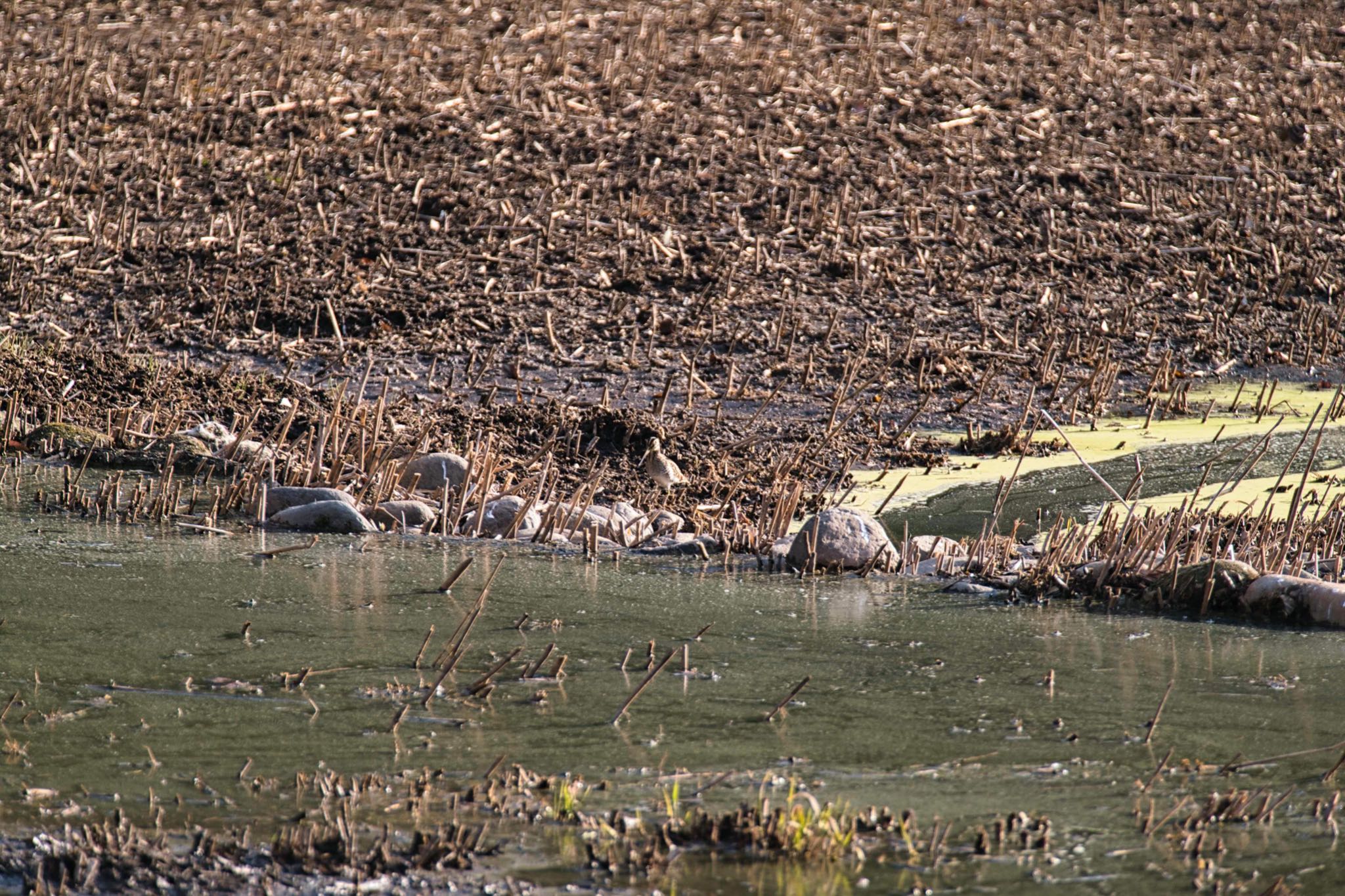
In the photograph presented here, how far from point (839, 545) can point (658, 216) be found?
6.37 metres

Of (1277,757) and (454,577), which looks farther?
(454,577)

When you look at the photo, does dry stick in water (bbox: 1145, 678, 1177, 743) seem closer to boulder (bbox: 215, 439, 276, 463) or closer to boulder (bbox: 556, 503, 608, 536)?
boulder (bbox: 556, 503, 608, 536)

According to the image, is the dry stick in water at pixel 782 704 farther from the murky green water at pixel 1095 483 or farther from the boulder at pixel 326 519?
the murky green water at pixel 1095 483

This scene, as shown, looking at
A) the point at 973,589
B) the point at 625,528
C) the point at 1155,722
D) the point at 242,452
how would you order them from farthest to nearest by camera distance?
the point at 242,452 < the point at 625,528 < the point at 973,589 < the point at 1155,722

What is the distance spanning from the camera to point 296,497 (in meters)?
7.36

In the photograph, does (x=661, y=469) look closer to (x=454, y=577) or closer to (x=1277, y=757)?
(x=454, y=577)

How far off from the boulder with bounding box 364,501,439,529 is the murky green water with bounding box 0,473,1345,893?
59 cm

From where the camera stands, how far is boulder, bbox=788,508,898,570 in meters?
6.78

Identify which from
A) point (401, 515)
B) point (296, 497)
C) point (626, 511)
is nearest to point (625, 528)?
point (626, 511)

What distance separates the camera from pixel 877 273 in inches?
477

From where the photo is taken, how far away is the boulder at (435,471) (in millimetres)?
7832

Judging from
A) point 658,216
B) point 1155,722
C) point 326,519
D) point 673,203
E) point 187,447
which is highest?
point 673,203

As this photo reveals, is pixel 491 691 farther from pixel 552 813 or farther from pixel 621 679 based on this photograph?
pixel 552 813

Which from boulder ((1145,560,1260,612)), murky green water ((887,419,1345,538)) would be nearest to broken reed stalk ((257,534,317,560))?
murky green water ((887,419,1345,538))
